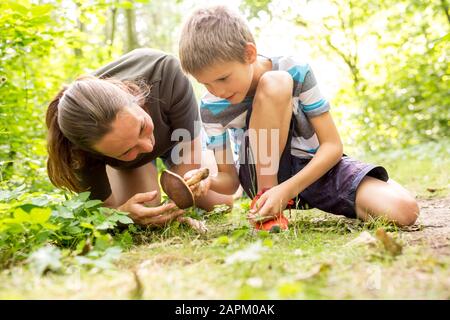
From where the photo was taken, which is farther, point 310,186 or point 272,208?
point 310,186

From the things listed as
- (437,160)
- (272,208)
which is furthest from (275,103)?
(437,160)

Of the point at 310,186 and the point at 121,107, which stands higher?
the point at 121,107

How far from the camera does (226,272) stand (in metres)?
1.26

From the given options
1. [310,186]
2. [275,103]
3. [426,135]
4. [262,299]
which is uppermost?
[275,103]

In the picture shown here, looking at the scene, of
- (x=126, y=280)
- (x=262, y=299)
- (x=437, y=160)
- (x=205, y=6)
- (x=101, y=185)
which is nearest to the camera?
(x=262, y=299)

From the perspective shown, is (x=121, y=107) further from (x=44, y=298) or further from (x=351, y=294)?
(x=351, y=294)

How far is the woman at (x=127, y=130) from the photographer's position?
202 centimetres

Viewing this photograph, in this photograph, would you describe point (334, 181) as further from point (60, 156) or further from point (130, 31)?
point (130, 31)

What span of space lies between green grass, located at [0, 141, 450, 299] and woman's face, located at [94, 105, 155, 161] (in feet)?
1.80

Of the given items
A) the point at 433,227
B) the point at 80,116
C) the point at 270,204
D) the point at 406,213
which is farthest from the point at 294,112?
the point at 80,116

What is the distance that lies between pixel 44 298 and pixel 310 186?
5.30 feet

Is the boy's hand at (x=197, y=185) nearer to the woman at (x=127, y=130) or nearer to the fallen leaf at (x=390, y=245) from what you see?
the woman at (x=127, y=130)

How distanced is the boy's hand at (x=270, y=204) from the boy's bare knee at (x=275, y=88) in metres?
0.41

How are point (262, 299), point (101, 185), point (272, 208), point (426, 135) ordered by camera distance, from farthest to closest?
1. point (426, 135)
2. point (101, 185)
3. point (272, 208)
4. point (262, 299)
